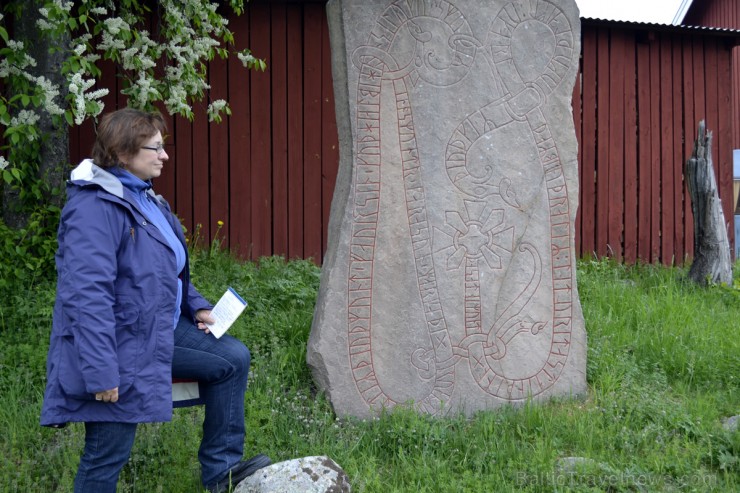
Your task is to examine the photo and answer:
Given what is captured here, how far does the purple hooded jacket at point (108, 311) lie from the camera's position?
8.48 ft

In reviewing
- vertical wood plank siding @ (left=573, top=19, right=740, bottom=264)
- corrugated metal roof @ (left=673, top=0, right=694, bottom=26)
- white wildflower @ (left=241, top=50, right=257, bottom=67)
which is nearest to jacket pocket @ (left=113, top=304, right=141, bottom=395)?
white wildflower @ (left=241, top=50, right=257, bottom=67)

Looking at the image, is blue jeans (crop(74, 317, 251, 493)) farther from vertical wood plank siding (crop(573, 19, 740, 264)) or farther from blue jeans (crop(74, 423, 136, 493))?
vertical wood plank siding (crop(573, 19, 740, 264))

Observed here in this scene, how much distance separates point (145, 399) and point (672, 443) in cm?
264

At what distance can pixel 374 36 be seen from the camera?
4.25 metres

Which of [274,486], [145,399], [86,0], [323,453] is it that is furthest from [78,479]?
[86,0]

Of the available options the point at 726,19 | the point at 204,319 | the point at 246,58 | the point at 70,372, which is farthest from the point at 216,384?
the point at 726,19

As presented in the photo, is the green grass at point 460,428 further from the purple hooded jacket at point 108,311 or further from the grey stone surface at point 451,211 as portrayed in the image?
the purple hooded jacket at point 108,311

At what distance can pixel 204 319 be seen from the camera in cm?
316

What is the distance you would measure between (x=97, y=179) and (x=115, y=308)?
0.46 metres

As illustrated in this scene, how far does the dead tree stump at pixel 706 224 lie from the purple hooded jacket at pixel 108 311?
5.27 m

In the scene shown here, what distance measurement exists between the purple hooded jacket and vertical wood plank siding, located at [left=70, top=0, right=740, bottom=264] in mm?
4358

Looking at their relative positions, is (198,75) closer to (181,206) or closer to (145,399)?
(181,206)

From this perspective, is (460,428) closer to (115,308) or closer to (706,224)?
(115,308)

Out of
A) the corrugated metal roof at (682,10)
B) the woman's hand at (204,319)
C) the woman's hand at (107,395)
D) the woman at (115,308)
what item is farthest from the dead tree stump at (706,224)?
the corrugated metal roof at (682,10)
